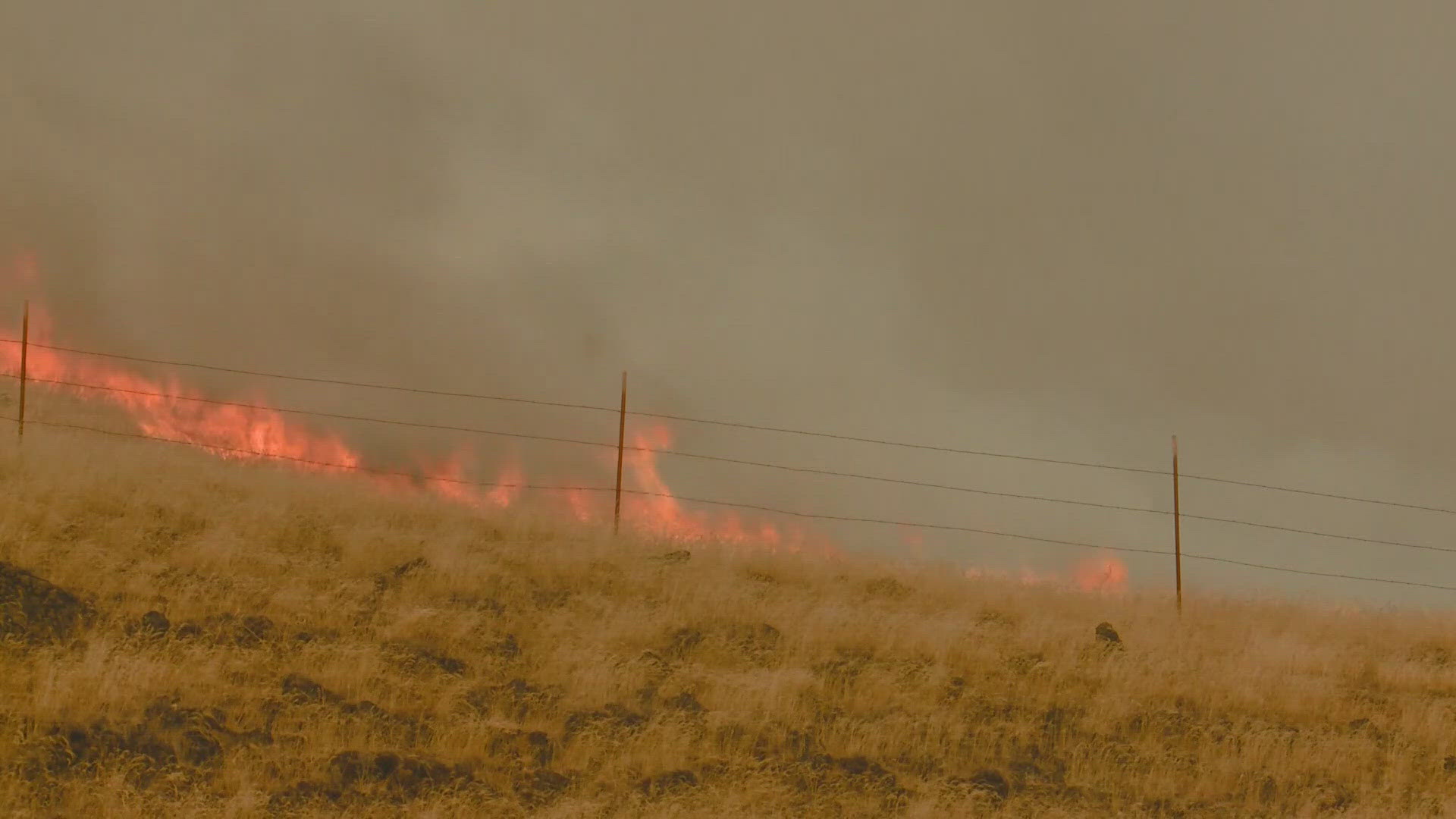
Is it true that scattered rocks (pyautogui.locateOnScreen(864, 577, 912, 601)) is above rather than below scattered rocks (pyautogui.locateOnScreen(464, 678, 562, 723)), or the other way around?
above

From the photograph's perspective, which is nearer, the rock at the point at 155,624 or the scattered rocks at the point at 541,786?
the scattered rocks at the point at 541,786

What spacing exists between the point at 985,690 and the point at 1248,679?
386cm

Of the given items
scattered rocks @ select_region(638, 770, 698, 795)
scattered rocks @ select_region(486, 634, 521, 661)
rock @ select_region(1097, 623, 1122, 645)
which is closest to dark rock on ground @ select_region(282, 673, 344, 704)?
scattered rocks @ select_region(486, 634, 521, 661)

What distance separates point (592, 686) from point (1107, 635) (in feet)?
24.6

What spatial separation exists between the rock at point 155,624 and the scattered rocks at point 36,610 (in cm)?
54

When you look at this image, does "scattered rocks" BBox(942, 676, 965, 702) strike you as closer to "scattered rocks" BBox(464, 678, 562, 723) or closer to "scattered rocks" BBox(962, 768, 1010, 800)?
"scattered rocks" BBox(962, 768, 1010, 800)

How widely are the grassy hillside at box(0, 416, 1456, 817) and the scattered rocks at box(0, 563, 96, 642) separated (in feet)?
0.10

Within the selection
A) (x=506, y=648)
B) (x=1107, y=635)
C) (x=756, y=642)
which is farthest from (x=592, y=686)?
(x=1107, y=635)

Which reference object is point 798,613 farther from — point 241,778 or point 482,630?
point 241,778

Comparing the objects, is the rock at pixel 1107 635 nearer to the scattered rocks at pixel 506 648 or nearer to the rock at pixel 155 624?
the scattered rocks at pixel 506 648

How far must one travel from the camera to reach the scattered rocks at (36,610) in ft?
37.1

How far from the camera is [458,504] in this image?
19.7 meters

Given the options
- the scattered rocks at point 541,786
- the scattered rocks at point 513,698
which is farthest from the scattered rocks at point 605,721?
the scattered rocks at point 541,786

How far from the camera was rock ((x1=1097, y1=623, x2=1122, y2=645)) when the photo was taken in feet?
49.9
